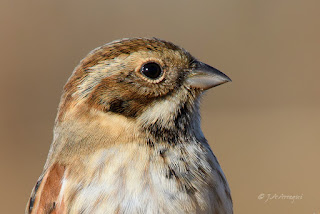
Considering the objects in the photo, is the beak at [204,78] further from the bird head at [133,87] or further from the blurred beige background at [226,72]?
the blurred beige background at [226,72]

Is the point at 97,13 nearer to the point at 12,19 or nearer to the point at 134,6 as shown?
the point at 134,6

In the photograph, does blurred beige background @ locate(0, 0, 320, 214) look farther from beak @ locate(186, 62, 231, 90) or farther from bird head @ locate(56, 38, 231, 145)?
bird head @ locate(56, 38, 231, 145)

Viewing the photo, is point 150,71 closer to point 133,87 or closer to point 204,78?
point 133,87

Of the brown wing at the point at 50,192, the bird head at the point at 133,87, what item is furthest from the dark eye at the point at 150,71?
the brown wing at the point at 50,192

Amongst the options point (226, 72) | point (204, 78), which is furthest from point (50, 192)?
point (226, 72)

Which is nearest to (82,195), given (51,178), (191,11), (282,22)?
(51,178)

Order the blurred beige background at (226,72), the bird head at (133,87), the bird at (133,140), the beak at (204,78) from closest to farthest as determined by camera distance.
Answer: the bird at (133,140)
the bird head at (133,87)
the beak at (204,78)
the blurred beige background at (226,72)

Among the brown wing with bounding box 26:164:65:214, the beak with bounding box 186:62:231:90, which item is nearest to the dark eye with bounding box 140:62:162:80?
the beak with bounding box 186:62:231:90
